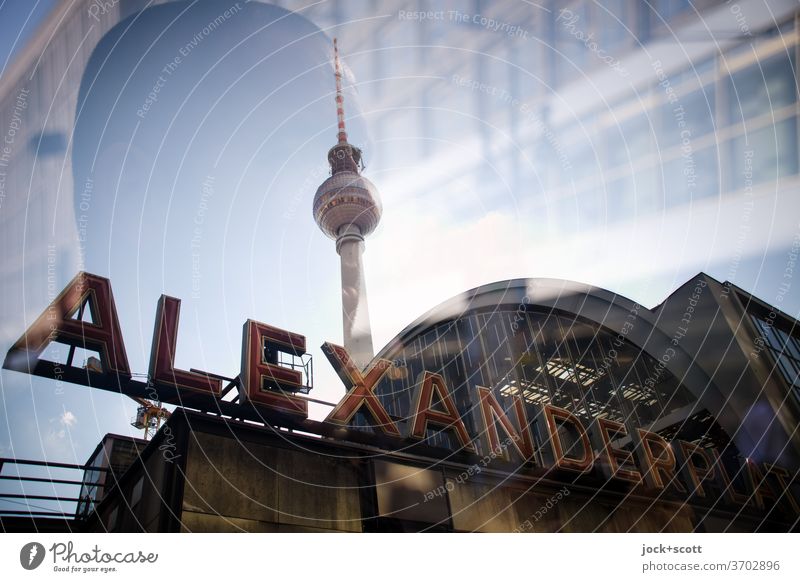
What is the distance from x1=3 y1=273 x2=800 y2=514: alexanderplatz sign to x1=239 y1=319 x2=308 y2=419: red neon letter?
0.03 metres

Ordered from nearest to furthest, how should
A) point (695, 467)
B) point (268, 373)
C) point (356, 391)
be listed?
point (268, 373)
point (356, 391)
point (695, 467)

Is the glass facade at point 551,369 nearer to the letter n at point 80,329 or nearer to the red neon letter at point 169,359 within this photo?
the red neon letter at point 169,359

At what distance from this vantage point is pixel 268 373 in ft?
45.3

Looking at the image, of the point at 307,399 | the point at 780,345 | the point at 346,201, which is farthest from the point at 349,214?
the point at 307,399

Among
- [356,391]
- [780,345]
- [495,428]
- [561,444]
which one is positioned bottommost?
[561,444]

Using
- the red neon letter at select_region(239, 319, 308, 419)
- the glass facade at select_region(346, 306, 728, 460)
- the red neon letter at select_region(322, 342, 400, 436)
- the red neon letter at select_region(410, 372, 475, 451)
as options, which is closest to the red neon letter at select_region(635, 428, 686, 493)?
the glass facade at select_region(346, 306, 728, 460)

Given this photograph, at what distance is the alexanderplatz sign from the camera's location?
11812mm

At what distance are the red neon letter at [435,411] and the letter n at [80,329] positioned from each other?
8122mm

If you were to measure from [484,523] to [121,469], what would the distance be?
52.3 feet

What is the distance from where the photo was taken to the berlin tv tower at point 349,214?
6606 cm

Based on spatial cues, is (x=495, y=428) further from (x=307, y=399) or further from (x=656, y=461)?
(x=656, y=461)

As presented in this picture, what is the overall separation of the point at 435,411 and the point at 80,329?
991 cm

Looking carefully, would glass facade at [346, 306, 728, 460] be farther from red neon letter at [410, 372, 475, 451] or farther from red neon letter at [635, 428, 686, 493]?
red neon letter at [410, 372, 475, 451]

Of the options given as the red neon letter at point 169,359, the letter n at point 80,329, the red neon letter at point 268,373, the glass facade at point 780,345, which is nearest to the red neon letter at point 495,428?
the red neon letter at point 268,373
